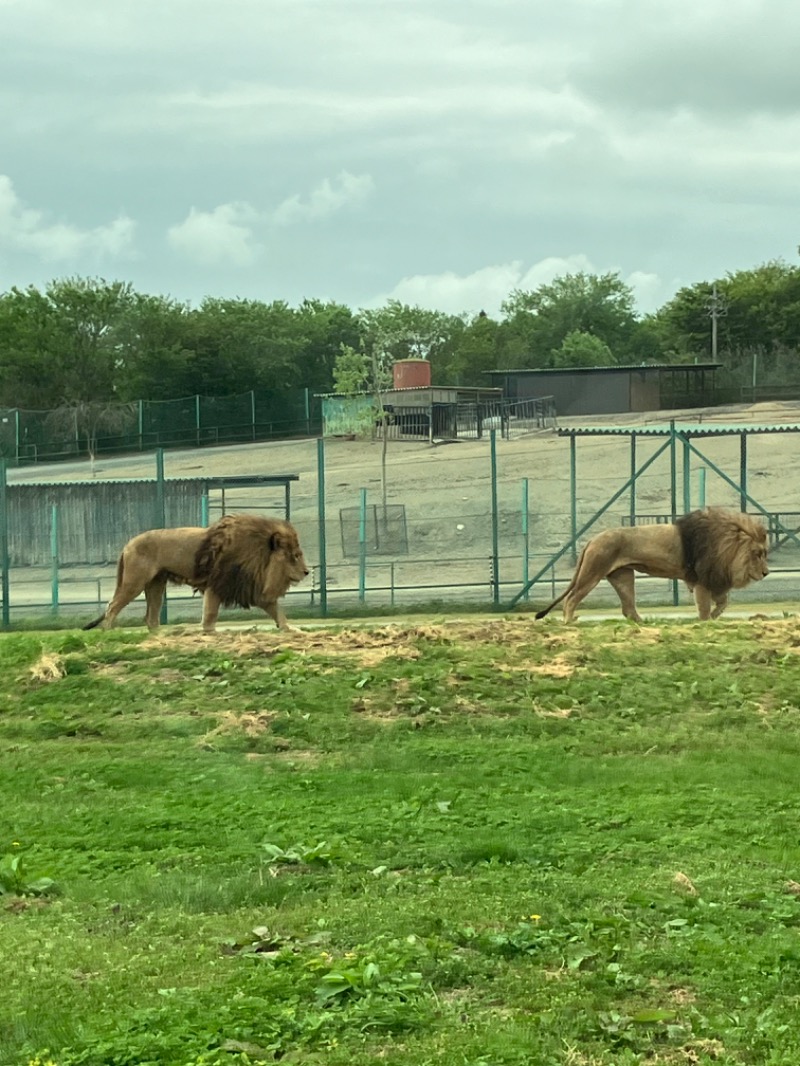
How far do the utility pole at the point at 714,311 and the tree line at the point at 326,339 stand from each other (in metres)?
0.24

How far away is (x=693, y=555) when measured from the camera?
18391mm

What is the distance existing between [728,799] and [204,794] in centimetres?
340

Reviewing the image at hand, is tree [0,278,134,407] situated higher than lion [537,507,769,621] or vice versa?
tree [0,278,134,407]

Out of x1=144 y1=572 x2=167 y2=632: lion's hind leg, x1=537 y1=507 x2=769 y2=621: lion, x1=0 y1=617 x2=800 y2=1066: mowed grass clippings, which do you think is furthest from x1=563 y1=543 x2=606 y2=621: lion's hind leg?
x1=144 y1=572 x2=167 y2=632: lion's hind leg

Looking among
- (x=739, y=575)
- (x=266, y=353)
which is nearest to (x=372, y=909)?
(x=739, y=575)

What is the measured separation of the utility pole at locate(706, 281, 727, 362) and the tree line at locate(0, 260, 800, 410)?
9.5 inches

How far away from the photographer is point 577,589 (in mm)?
19078

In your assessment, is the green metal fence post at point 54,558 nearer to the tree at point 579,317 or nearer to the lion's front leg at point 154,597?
the lion's front leg at point 154,597

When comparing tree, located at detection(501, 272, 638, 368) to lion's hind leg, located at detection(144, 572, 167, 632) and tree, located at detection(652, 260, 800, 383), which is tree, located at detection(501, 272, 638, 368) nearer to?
tree, located at detection(652, 260, 800, 383)

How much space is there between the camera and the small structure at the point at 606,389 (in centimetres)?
6794

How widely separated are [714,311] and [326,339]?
23599mm

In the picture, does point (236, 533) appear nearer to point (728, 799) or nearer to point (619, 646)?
point (619, 646)

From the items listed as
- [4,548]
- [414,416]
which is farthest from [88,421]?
[4,548]

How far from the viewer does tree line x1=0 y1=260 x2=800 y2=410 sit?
75500 millimetres
